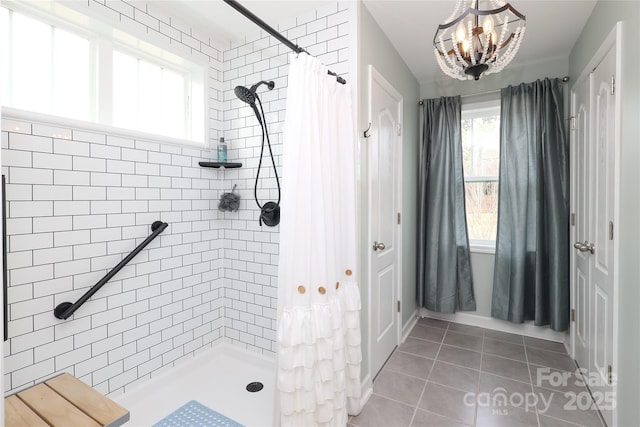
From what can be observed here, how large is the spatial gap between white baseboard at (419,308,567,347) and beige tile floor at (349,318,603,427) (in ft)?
0.25

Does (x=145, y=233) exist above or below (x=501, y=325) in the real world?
above

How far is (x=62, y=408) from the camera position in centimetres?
130

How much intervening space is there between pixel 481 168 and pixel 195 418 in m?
3.31

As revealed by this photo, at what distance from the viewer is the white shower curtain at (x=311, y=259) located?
1.57 meters

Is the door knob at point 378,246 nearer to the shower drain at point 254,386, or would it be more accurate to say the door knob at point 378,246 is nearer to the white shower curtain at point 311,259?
the white shower curtain at point 311,259

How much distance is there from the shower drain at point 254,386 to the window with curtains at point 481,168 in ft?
8.10

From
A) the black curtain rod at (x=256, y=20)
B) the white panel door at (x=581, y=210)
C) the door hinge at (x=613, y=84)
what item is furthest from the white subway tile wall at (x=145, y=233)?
the white panel door at (x=581, y=210)

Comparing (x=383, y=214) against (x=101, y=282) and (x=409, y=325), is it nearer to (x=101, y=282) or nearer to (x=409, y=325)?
(x=409, y=325)

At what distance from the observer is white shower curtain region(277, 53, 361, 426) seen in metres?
1.57

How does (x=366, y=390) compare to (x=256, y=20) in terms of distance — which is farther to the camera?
(x=366, y=390)

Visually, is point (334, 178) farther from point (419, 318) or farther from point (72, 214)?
point (419, 318)

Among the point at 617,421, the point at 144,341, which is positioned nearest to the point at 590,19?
the point at 617,421

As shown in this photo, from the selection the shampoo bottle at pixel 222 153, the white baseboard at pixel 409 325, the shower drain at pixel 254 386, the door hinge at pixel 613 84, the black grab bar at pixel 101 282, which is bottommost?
the shower drain at pixel 254 386

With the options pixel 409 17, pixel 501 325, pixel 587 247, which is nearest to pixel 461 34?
pixel 409 17
